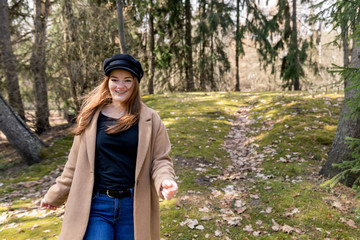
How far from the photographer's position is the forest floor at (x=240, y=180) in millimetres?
3799

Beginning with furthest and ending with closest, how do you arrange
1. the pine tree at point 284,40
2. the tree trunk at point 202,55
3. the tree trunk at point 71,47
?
1. the tree trunk at point 202,55
2. the pine tree at point 284,40
3. the tree trunk at point 71,47

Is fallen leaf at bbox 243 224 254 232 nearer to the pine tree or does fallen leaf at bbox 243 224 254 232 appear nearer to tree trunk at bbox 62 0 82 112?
tree trunk at bbox 62 0 82 112

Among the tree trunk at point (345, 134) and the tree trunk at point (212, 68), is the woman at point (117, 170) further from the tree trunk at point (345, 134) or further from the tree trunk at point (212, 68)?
the tree trunk at point (212, 68)

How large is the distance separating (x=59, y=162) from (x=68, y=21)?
6.01 metres

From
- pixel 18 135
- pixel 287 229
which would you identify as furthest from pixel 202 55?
pixel 287 229

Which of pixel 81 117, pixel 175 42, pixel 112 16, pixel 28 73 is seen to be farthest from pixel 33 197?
pixel 175 42

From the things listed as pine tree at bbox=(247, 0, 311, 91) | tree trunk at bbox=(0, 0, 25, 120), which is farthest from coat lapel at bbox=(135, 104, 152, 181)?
pine tree at bbox=(247, 0, 311, 91)

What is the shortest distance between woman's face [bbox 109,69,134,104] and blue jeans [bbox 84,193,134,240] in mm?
891

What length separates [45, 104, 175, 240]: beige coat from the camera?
2086 mm

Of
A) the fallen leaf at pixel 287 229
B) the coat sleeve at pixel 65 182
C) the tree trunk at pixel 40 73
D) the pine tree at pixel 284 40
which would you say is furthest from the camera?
the pine tree at pixel 284 40

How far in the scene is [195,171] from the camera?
575 cm

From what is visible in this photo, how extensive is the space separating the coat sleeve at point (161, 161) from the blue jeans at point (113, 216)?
1.07 ft

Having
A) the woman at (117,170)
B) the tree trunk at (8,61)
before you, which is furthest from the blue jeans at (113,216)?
the tree trunk at (8,61)

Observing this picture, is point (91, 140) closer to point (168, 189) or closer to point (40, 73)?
point (168, 189)
